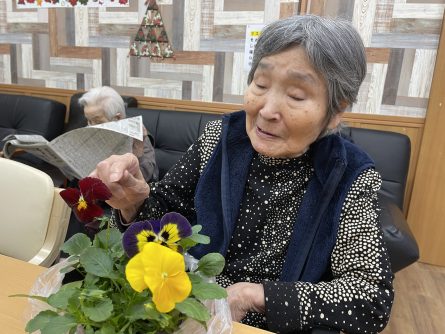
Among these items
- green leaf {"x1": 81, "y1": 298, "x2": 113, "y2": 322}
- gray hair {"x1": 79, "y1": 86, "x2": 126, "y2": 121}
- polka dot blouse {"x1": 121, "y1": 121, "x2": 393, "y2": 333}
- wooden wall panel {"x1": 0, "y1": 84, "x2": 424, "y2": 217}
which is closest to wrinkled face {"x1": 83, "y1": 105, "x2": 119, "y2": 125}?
gray hair {"x1": 79, "y1": 86, "x2": 126, "y2": 121}

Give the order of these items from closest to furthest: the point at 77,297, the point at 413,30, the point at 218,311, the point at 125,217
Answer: the point at 77,297 → the point at 218,311 → the point at 125,217 → the point at 413,30

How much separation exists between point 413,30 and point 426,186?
98 centimetres

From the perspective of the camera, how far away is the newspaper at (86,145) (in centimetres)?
163

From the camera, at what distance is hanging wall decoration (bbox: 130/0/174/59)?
2.76 m

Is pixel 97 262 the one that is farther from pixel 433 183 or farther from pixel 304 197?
pixel 433 183

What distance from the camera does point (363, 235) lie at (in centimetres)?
82

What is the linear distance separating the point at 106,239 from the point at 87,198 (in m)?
0.06

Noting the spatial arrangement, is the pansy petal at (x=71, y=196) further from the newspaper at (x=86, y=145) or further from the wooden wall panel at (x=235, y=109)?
the wooden wall panel at (x=235, y=109)

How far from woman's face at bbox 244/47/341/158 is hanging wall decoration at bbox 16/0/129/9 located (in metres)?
2.45

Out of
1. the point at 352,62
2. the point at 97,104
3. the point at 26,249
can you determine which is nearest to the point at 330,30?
the point at 352,62

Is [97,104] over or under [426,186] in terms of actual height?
over

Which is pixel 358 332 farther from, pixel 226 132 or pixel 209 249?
pixel 226 132

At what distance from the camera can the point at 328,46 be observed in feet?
2.44

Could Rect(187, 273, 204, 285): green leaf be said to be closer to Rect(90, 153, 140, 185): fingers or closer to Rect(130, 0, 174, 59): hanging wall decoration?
Rect(90, 153, 140, 185): fingers
